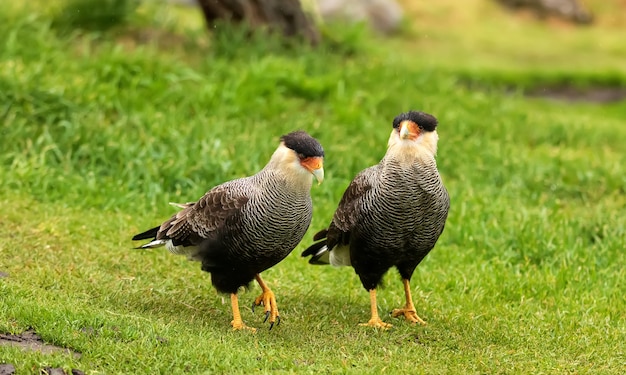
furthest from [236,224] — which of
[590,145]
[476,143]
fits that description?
[590,145]

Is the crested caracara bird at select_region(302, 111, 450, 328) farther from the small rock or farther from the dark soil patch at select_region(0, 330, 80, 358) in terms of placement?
the small rock

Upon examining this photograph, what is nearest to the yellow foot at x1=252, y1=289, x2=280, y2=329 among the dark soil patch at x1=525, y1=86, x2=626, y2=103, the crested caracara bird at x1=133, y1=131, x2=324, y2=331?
the crested caracara bird at x1=133, y1=131, x2=324, y2=331

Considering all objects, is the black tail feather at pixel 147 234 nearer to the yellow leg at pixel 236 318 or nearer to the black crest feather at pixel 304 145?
the yellow leg at pixel 236 318

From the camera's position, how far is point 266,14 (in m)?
11.0

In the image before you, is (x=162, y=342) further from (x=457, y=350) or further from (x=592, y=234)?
(x=592, y=234)

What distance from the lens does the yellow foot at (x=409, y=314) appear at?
5.37 meters

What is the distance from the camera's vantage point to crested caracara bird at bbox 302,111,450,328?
4887 millimetres

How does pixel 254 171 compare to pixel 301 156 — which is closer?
pixel 301 156

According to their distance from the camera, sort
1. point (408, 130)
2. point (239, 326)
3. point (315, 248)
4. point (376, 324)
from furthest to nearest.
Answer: point (315, 248) → point (376, 324) → point (239, 326) → point (408, 130)

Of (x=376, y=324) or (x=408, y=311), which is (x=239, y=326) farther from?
(x=408, y=311)

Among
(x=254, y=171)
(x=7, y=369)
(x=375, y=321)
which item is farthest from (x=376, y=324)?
(x=254, y=171)

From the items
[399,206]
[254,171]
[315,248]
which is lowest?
[254,171]

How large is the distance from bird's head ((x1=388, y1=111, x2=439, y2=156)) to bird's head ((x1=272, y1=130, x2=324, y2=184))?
445mm

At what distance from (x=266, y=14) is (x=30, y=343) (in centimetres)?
725
